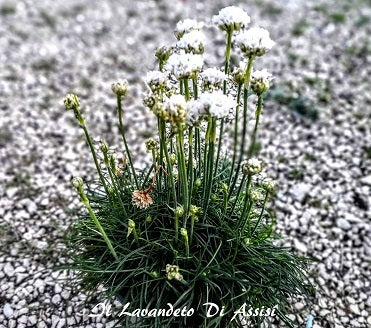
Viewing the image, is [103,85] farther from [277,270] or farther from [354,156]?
[277,270]

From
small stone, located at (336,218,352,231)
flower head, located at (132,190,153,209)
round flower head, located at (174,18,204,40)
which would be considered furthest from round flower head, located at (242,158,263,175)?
small stone, located at (336,218,352,231)

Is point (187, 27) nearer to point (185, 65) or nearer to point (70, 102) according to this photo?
point (185, 65)

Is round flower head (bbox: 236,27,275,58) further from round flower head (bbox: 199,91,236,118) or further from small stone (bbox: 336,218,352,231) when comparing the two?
small stone (bbox: 336,218,352,231)

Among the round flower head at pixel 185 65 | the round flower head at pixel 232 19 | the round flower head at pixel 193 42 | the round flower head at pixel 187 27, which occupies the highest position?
the round flower head at pixel 232 19

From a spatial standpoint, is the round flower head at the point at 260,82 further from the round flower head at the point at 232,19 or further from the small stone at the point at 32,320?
the small stone at the point at 32,320


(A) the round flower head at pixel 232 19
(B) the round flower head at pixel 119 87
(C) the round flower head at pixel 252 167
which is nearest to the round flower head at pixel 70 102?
(B) the round flower head at pixel 119 87

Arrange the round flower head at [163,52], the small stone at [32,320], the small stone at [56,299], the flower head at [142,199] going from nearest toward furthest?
1. the round flower head at [163,52]
2. the flower head at [142,199]
3. the small stone at [32,320]
4. the small stone at [56,299]

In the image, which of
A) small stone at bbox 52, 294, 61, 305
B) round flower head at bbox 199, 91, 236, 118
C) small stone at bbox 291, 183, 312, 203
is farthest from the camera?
small stone at bbox 291, 183, 312, 203

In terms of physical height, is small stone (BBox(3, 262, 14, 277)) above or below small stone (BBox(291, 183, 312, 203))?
below
